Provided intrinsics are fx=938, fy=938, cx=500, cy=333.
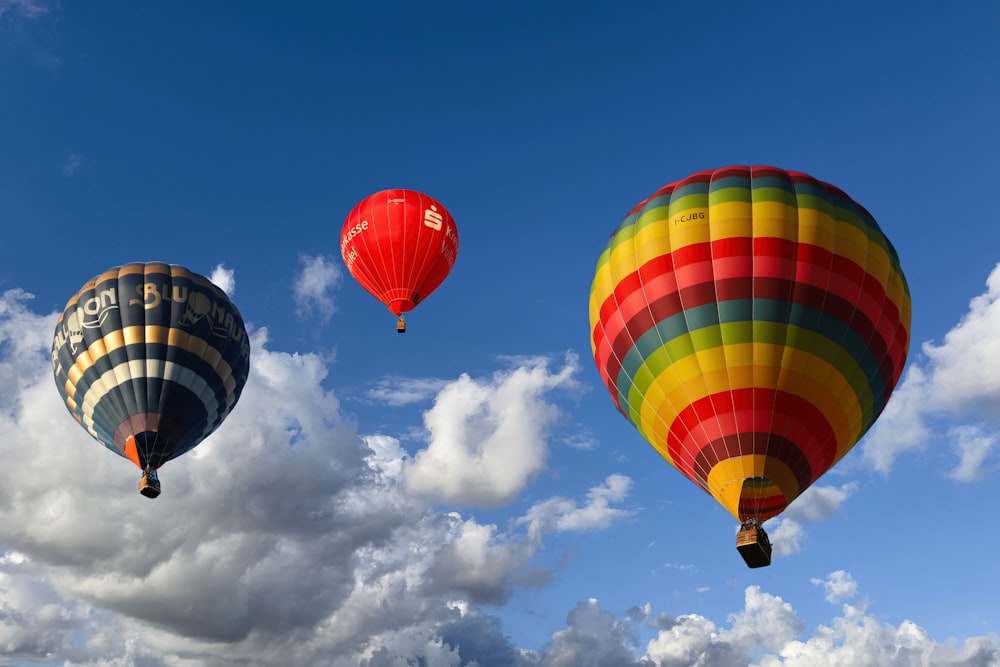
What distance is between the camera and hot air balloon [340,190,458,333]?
4188 cm

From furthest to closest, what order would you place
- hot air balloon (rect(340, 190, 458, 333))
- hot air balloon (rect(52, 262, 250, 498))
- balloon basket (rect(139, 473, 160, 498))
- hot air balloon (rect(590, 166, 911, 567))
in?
hot air balloon (rect(340, 190, 458, 333)) → hot air balloon (rect(52, 262, 250, 498)) → balloon basket (rect(139, 473, 160, 498)) → hot air balloon (rect(590, 166, 911, 567))

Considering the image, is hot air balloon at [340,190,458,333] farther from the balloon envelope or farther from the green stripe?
the green stripe

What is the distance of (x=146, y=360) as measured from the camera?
3469cm

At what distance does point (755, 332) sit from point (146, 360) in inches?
871

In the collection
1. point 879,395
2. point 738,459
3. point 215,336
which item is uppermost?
point 215,336

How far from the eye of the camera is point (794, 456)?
982 inches

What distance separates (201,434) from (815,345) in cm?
2346

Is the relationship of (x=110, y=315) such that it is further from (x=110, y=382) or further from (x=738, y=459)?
(x=738, y=459)

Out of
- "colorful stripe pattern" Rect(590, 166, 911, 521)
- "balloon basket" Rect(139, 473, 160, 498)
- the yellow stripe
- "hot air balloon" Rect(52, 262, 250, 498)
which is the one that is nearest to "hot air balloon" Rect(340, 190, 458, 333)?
"hot air balloon" Rect(52, 262, 250, 498)

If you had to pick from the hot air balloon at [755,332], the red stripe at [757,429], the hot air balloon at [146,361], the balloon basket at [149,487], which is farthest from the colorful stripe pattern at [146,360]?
the red stripe at [757,429]

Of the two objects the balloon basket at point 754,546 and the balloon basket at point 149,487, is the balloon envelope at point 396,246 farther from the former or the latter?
the balloon basket at point 754,546

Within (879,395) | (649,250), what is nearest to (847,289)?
(879,395)

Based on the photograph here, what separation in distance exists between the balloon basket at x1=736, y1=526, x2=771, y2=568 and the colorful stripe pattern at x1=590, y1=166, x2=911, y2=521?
15.7 inches

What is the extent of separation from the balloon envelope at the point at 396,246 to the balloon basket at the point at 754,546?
2165cm
